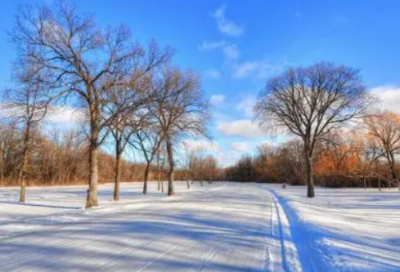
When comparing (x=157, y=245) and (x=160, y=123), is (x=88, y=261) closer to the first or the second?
(x=157, y=245)

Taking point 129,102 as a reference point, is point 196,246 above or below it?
below

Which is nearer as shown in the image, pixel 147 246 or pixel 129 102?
pixel 147 246

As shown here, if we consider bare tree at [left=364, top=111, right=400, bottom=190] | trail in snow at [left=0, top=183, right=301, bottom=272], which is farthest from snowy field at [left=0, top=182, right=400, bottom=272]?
bare tree at [left=364, top=111, right=400, bottom=190]

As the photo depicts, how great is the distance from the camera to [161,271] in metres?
5.27

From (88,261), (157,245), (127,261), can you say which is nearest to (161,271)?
(127,261)

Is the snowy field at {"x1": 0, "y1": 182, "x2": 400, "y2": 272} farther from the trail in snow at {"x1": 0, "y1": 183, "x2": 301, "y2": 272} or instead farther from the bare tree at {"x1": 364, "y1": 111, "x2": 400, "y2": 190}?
the bare tree at {"x1": 364, "y1": 111, "x2": 400, "y2": 190}

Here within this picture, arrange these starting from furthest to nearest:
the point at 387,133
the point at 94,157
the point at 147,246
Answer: the point at 387,133, the point at 94,157, the point at 147,246

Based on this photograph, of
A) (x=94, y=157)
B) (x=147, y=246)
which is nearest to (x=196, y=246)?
(x=147, y=246)

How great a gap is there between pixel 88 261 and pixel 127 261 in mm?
688

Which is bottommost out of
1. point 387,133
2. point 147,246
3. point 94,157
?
point 147,246

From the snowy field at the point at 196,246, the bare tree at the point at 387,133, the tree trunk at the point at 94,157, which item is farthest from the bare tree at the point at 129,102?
the bare tree at the point at 387,133

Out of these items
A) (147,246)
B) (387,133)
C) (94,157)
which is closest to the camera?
(147,246)

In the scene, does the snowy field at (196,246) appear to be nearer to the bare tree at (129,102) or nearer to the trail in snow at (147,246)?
the trail in snow at (147,246)

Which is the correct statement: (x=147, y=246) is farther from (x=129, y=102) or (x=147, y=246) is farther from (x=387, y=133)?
(x=387, y=133)
